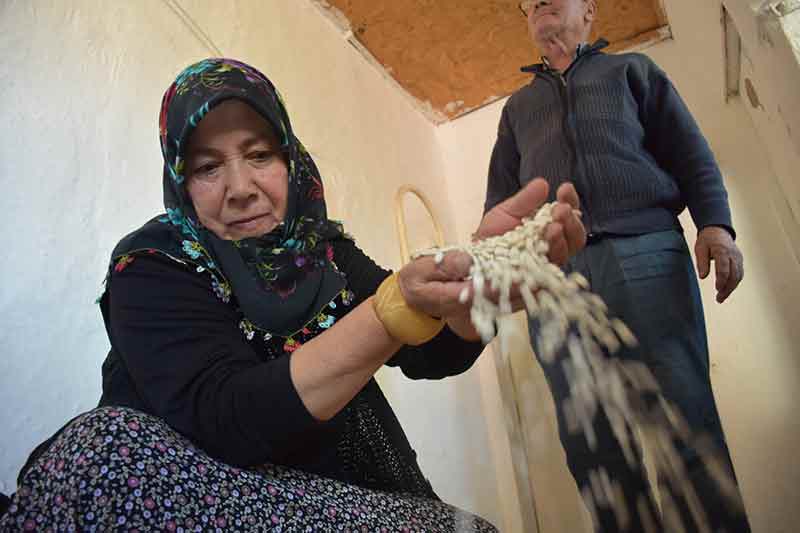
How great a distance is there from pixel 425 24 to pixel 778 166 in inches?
47.8

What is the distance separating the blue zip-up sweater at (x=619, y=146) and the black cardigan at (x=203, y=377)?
664 mm

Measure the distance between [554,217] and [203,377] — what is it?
444 millimetres

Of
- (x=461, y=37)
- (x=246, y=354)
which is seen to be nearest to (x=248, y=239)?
(x=246, y=354)

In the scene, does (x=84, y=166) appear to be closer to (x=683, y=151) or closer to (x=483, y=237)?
(x=483, y=237)

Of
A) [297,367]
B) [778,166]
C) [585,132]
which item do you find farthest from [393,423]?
[778,166]

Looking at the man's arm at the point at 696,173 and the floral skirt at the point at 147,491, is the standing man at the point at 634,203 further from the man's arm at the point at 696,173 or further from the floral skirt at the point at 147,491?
the floral skirt at the point at 147,491

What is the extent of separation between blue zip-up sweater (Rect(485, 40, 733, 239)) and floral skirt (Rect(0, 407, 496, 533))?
0.79 m

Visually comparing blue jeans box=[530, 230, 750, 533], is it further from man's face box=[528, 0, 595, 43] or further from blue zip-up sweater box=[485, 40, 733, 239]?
man's face box=[528, 0, 595, 43]

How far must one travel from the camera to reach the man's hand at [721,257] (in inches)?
44.8

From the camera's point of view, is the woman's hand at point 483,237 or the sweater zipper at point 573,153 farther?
the sweater zipper at point 573,153

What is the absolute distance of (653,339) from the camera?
108 centimetres

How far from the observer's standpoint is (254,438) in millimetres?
640

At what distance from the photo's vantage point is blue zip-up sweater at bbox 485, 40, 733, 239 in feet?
3.89

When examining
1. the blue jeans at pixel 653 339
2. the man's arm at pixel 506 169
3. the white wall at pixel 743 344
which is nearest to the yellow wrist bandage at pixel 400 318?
the blue jeans at pixel 653 339
